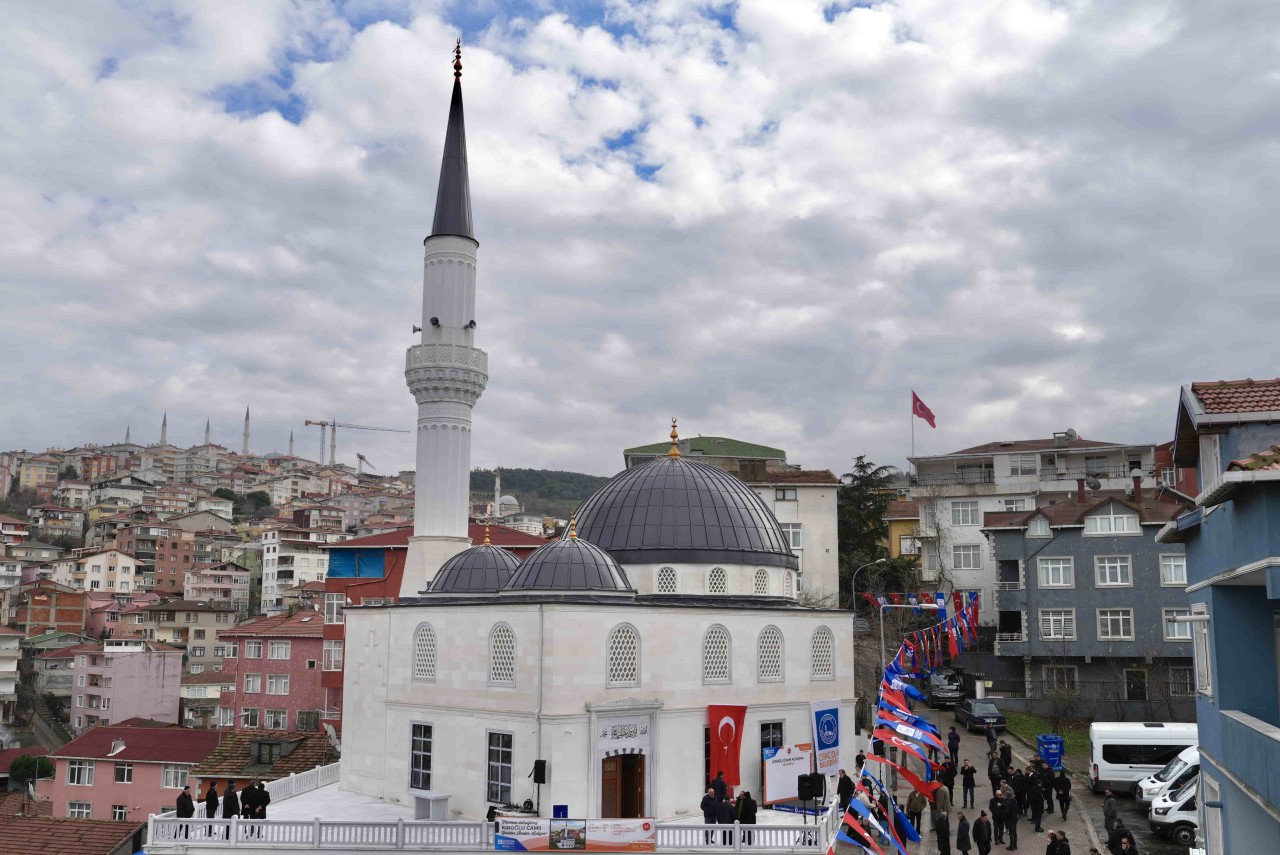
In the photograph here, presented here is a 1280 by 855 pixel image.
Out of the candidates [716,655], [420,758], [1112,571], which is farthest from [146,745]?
[1112,571]

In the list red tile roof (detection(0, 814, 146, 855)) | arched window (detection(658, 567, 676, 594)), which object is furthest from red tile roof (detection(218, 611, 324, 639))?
arched window (detection(658, 567, 676, 594))

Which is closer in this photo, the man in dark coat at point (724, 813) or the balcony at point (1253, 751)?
the balcony at point (1253, 751)

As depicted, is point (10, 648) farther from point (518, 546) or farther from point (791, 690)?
point (791, 690)

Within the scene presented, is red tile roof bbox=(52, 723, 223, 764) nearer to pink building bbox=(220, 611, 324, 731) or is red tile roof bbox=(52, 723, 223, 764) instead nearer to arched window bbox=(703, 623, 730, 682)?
pink building bbox=(220, 611, 324, 731)

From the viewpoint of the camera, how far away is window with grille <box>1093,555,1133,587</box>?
113ft

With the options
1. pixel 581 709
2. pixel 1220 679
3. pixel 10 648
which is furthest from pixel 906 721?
pixel 10 648

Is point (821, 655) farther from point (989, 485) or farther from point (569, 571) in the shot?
point (989, 485)

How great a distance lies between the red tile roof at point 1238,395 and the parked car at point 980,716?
781 inches

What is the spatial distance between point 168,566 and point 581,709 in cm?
7157

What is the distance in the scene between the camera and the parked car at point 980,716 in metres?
30.3

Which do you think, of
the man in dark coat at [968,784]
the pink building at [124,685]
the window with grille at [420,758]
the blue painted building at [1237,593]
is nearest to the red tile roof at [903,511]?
the man in dark coat at [968,784]

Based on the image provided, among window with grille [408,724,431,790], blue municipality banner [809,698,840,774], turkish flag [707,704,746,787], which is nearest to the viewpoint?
turkish flag [707,704,746,787]

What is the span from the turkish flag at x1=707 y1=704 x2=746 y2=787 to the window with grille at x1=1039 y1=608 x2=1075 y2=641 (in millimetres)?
18095

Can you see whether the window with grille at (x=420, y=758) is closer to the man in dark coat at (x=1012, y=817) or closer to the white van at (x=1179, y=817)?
the man in dark coat at (x=1012, y=817)
